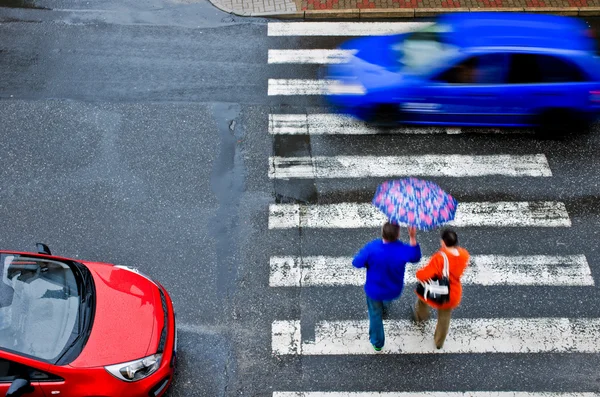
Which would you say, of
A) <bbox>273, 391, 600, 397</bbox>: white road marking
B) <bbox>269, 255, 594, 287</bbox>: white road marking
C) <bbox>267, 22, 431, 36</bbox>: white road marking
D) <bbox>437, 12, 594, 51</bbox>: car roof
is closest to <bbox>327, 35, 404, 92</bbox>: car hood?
<bbox>437, 12, 594, 51</bbox>: car roof

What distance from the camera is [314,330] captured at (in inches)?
325

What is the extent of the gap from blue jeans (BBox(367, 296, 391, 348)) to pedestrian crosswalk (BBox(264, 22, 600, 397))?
8.9 inches

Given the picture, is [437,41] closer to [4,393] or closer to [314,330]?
[314,330]

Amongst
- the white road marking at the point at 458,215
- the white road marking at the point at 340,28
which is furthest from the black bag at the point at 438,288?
the white road marking at the point at 340,28

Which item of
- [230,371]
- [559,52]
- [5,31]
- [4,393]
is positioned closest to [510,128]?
[559,52]

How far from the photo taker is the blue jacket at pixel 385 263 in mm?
6980

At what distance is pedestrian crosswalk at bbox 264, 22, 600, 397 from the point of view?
806 cm

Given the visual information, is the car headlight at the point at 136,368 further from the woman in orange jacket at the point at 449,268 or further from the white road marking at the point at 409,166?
the white road marking at the point at 409,166

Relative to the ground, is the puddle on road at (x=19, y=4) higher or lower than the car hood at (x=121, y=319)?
higher

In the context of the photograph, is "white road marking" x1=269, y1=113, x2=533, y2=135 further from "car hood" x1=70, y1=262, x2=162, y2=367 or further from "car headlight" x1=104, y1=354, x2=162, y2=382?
"car headlight" x1=104, y1=354, x2=162, y2=382

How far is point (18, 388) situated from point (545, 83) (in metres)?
8.25

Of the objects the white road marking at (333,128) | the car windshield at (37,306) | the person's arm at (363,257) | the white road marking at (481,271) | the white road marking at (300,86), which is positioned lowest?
the white road marking at (481,271)

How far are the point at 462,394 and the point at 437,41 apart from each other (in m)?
5.63

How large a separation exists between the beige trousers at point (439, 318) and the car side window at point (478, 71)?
386cm
